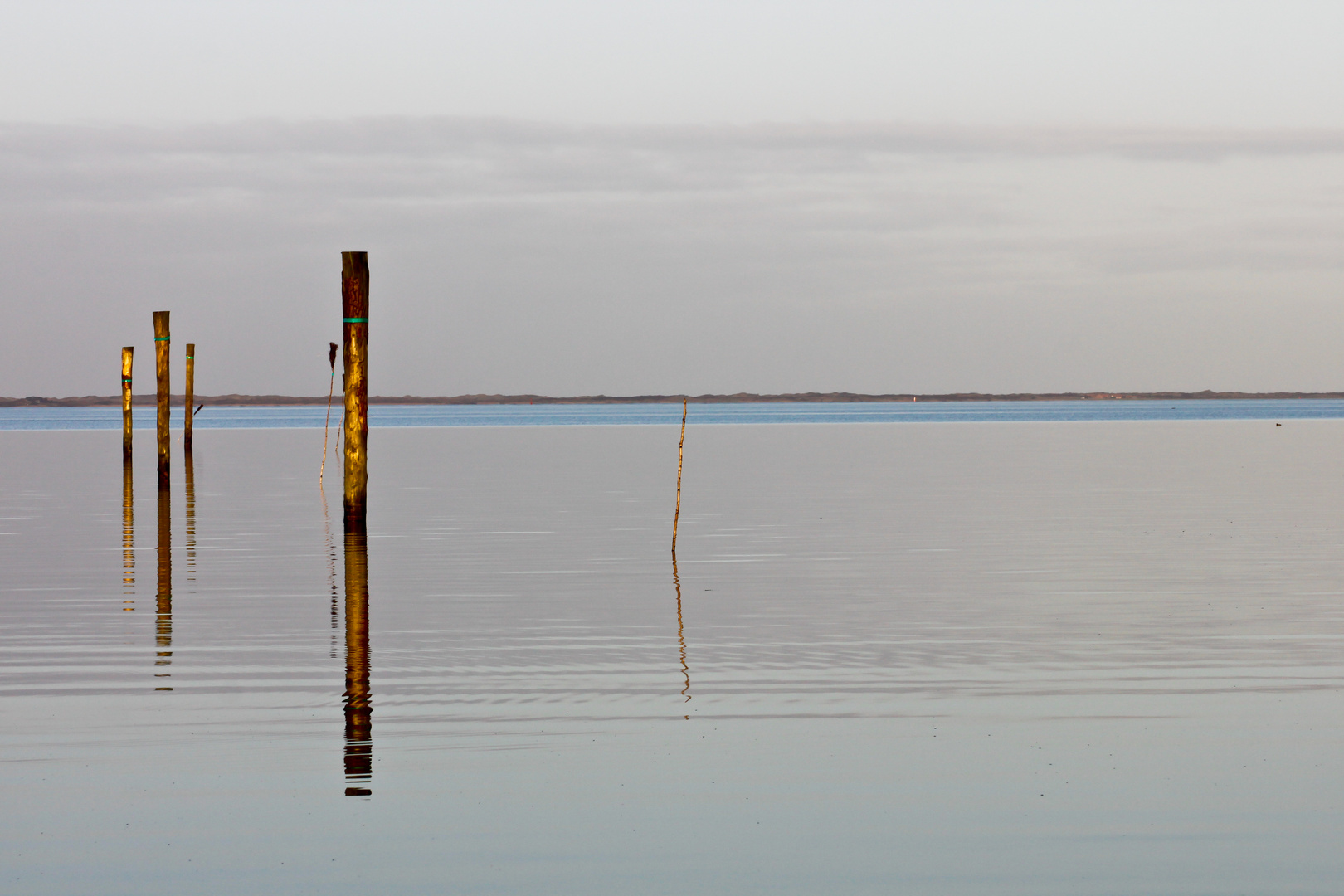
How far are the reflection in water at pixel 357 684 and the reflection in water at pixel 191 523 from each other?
6.42 ft

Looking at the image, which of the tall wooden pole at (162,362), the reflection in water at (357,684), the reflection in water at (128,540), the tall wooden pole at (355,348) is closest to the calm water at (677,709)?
the reflection in water at (357,684)

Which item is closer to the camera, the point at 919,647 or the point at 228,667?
the point at 228,667

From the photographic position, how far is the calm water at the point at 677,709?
7.98 m

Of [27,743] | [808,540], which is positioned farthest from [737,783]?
[808,540]

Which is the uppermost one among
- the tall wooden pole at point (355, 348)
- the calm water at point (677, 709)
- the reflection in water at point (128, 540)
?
the tall wooden pole at point (355, 348)

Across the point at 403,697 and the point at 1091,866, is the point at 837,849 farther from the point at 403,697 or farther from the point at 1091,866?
the point at 403,697

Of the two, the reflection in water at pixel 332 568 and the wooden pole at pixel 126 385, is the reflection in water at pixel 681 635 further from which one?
the wooden pole at pixel 126 385

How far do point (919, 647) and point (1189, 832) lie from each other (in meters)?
6.21

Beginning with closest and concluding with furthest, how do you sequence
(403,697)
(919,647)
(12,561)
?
(403,697)
(919,647)
(12,561)

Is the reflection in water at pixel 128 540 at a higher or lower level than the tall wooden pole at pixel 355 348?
lower

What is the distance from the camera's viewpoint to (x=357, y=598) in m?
18.4

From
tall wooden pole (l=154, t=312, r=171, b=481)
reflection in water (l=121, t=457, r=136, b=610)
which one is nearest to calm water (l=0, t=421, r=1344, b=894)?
reflection in water (l=121, t=457, r=136, b=610)

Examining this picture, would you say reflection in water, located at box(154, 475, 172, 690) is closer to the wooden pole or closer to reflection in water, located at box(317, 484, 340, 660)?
reflection in water, located at box(317, 484, 340, 660)

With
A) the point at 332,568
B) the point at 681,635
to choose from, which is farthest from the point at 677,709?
the point at 332,568
